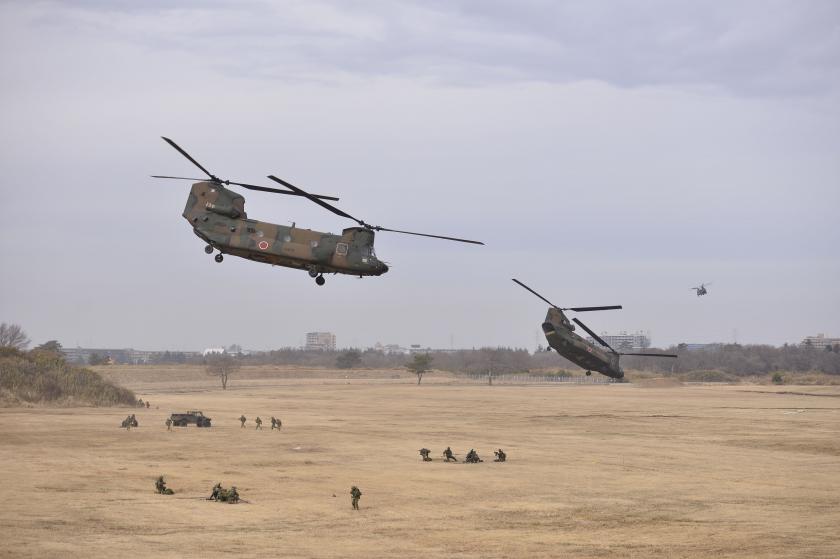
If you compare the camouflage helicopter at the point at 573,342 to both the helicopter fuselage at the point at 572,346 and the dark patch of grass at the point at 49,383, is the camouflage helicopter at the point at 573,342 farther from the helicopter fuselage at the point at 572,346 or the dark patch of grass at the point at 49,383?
the dark patch of grass at the point at 49,383

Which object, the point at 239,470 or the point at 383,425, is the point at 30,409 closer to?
the point at 383,425

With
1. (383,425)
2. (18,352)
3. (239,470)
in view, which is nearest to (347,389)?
(18,352)

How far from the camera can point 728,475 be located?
4825 cm

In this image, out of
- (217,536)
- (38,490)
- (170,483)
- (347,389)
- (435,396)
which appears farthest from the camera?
(347,389)

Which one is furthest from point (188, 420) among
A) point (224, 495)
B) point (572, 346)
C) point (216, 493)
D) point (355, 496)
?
point (355, 496)

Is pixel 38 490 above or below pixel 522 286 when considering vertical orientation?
below

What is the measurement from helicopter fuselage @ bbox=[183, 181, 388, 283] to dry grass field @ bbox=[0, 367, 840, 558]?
913cm

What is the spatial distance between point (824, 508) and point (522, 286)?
22612 millimetres

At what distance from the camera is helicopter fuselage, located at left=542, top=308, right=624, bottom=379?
61562 millimetres

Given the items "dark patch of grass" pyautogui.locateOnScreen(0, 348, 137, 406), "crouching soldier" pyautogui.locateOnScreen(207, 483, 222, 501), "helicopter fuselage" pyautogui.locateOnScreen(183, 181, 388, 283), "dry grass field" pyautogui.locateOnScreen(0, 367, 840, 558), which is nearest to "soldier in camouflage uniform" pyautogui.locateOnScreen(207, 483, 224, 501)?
"crouching soldier" pyautogui.locateOnScreen(207, 483, 222, 501)

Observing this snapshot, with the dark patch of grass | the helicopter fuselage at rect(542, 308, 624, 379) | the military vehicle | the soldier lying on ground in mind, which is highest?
the helicopter fuselage at rect(542, 308, 624, 379)

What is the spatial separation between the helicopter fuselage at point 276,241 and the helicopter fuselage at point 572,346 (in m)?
23.4

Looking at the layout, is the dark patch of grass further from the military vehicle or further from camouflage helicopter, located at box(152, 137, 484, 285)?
camouflage helicopter, located at box(152, 137, 484, 285)

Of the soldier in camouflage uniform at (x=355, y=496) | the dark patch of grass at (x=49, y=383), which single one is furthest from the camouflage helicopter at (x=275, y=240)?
the dark patch of grass at (x=49, y=383)
